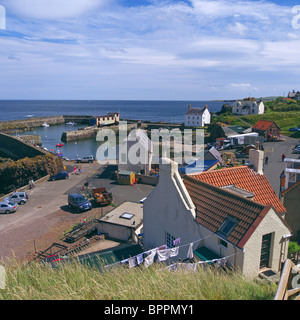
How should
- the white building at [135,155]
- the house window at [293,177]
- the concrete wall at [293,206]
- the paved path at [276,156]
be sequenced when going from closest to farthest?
1. the concrete wall at [293,206]
2. the house window at [293,177]
3. the paved path at [276,156]
4. the white building at [135,155]

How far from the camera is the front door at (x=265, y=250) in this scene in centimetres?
1008

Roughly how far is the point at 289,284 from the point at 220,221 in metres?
4.18

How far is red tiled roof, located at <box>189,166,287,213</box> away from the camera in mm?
14000

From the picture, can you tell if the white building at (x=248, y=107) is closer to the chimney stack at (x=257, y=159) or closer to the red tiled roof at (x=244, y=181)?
the chimney stack at (x=257, y=159)

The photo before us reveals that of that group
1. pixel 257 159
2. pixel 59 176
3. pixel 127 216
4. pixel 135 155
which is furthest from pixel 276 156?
pixel 59 176

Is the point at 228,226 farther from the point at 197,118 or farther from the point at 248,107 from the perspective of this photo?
the point at 248,107

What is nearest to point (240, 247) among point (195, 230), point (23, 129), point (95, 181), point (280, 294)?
point (195, 230)

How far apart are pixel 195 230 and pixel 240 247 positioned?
2484 mm

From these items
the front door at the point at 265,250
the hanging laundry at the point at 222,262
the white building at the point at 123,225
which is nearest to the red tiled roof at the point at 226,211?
the hanging laundry at the point at 222,262

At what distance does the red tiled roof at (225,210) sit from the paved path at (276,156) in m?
16.0

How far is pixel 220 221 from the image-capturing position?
1073cm

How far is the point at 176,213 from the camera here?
41.7 feet

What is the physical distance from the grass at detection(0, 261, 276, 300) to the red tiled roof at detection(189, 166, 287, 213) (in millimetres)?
6478
